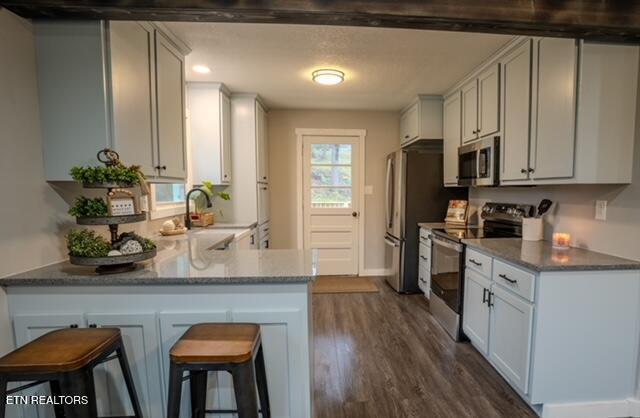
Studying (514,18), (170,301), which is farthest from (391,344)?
(514,18)

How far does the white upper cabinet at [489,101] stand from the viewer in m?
2.54

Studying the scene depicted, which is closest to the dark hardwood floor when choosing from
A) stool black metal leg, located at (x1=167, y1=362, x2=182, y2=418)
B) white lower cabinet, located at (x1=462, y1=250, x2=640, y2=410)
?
white lower cabinet, located at (x1=462, y1=250, x2=640, y2=410)

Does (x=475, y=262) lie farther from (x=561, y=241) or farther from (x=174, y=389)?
(x=174, y=389)

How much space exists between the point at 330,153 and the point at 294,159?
1.72 ft

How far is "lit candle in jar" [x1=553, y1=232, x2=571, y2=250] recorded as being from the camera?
7.00ft

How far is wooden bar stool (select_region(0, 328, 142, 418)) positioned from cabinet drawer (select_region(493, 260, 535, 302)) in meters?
2.09

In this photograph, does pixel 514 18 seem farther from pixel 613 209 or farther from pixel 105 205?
pixel 105 205

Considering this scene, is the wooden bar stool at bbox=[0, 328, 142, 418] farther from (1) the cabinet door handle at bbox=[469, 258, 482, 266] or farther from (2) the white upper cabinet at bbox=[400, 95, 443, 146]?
(2) the white upper cabinet at bbox=[400, 95, 443, 146]

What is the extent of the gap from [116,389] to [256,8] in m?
1.92

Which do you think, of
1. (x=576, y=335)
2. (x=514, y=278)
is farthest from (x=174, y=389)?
(x=576, y=335)

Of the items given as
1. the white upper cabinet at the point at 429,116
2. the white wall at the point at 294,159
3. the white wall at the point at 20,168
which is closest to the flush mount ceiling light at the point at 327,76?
the white upper cabinet at the point at 429,116

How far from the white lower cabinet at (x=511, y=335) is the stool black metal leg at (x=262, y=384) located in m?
1.47

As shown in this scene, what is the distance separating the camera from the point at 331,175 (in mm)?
4461

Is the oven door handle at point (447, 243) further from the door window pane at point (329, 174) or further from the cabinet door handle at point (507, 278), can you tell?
the door window pane at point (329, 174)
